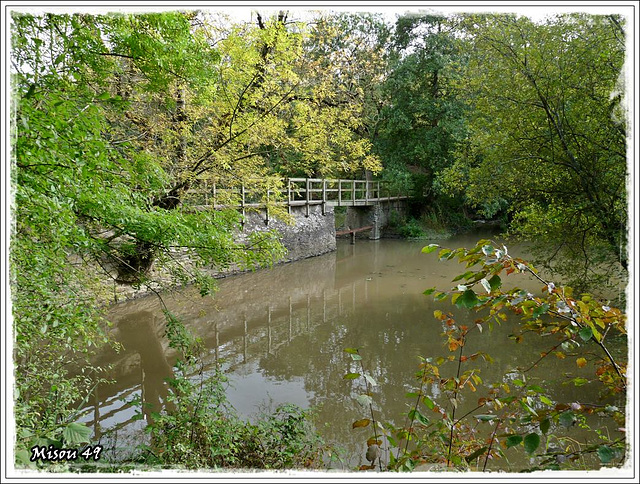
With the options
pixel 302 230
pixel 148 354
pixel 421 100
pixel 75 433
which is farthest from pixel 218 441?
pixel 421 100

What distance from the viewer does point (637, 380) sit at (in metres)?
1.26

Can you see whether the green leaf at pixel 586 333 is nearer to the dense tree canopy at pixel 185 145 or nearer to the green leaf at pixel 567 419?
the green leaf at pixel 567 419

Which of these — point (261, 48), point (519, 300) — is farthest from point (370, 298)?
point (519, 300)

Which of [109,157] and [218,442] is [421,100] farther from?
[218,442]

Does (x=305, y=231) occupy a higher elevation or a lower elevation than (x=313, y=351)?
higher

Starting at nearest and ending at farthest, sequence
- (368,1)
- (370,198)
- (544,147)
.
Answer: (368,1) < (544,147) < (370,198)

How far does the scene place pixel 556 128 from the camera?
4.59 metres

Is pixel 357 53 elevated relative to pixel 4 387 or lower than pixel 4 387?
elevated

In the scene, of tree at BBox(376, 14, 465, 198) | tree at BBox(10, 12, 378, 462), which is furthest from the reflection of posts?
tree at BBox(376, 14, 465, 198)

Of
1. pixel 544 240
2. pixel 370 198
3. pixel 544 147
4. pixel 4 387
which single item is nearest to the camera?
pixel 4 387

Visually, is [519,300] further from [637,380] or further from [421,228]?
[421,228]

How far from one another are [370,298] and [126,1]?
8031mm

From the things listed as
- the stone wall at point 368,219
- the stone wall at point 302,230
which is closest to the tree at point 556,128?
the stone wall at point 302,230

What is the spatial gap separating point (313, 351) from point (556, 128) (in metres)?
4.26
